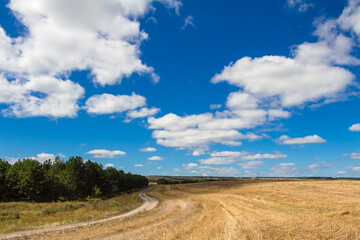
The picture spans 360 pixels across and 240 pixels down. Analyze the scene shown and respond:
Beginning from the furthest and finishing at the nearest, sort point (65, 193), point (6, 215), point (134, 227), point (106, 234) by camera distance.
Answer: point (65, 193), point (6, 215), point (134, 227), point (106, 234)

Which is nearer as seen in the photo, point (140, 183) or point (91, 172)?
point (91, 172)

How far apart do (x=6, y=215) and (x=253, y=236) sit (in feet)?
94.3

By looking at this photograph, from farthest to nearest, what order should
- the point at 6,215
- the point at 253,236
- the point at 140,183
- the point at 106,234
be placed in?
the point at 140,183
the point at 6,215
the point at 106,234
the point at 253,236

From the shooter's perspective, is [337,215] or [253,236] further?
[337,215]

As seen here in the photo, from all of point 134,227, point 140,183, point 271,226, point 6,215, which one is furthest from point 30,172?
point 140,183

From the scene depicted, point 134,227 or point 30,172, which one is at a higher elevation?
point 30,172

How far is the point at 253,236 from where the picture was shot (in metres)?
15.6

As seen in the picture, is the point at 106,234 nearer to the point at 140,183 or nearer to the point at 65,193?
the point at 65,193

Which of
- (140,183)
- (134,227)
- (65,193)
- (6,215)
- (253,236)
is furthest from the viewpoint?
(140,183)

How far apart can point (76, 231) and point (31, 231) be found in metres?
3.65

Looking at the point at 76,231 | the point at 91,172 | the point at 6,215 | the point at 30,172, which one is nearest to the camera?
the point at 76,231

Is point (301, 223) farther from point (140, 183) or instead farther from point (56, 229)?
point (140, 183)

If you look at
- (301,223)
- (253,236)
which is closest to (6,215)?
(253,236)

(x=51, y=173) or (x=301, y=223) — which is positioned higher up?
(x=51, y=173)
